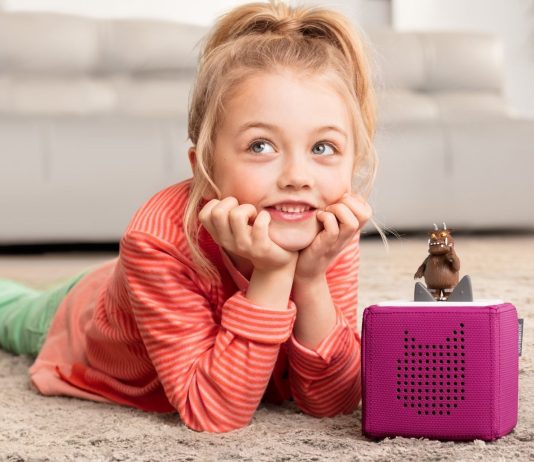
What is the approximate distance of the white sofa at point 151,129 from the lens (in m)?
2.86

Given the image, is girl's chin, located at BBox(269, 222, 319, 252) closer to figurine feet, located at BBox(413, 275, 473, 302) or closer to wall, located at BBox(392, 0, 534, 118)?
figurine feet, located at BBox(413, 275, 473, 302)

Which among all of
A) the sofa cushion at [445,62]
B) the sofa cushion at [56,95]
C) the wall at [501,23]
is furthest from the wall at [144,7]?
the sofa cushion at [56,95]

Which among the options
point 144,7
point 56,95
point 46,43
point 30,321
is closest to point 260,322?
point 30,321

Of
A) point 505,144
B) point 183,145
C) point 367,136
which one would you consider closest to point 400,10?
point 505,144

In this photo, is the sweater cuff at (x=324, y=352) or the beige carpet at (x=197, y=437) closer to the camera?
the beige carpet at (x=197, y=437)

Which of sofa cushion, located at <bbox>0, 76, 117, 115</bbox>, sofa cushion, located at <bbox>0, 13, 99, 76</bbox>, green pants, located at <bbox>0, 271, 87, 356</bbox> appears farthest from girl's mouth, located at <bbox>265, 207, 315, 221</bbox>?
sofa cushion, located at <bbox>0, 13, 99, 76</bbox>

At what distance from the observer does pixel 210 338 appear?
101cm

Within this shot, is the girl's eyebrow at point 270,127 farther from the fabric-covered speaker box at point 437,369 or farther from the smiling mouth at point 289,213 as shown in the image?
the fabric-covered speaker box at point 437,369

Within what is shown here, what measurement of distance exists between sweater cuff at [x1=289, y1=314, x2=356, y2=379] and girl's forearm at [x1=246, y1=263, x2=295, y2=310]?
7 cm

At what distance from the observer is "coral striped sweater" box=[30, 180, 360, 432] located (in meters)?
0.97

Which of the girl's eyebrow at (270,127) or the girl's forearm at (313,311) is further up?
the girl's eyebrow at (270,127)

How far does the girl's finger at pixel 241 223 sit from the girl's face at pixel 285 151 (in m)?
0.03

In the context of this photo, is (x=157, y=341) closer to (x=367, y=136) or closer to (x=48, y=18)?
(x=367, y=136)

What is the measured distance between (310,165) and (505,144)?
2.36 meters
